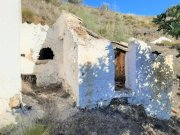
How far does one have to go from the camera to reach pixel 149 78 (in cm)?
1550

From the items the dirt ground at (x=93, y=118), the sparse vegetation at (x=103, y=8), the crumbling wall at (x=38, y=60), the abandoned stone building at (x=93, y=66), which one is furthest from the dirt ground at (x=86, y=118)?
the sparse vegetation at (x=103, y=8)

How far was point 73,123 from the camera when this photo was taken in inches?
527

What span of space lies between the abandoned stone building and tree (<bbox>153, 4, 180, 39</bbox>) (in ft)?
8.16

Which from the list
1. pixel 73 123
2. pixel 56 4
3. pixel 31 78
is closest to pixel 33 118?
pixel 73 123

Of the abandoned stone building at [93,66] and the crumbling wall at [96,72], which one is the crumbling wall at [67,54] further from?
the crumbling wall at [96,72]

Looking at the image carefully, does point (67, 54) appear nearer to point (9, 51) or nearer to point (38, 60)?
point (38, 60)

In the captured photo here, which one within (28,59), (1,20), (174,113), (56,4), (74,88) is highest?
(56,4)

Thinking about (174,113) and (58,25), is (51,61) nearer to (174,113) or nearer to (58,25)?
(58,25)

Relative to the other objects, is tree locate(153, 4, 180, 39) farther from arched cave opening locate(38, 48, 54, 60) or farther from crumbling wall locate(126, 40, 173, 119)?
arched cave opening locate(38, 48, 54, 60)

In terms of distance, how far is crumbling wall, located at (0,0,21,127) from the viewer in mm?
13617

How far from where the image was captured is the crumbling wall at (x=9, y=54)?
1362 cm

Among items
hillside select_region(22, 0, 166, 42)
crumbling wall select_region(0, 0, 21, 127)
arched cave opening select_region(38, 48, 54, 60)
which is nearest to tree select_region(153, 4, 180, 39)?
crumbling wall select_region(0, 0, 21, 127)

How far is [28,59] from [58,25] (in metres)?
1.87

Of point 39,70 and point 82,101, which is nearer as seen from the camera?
point 82,101
